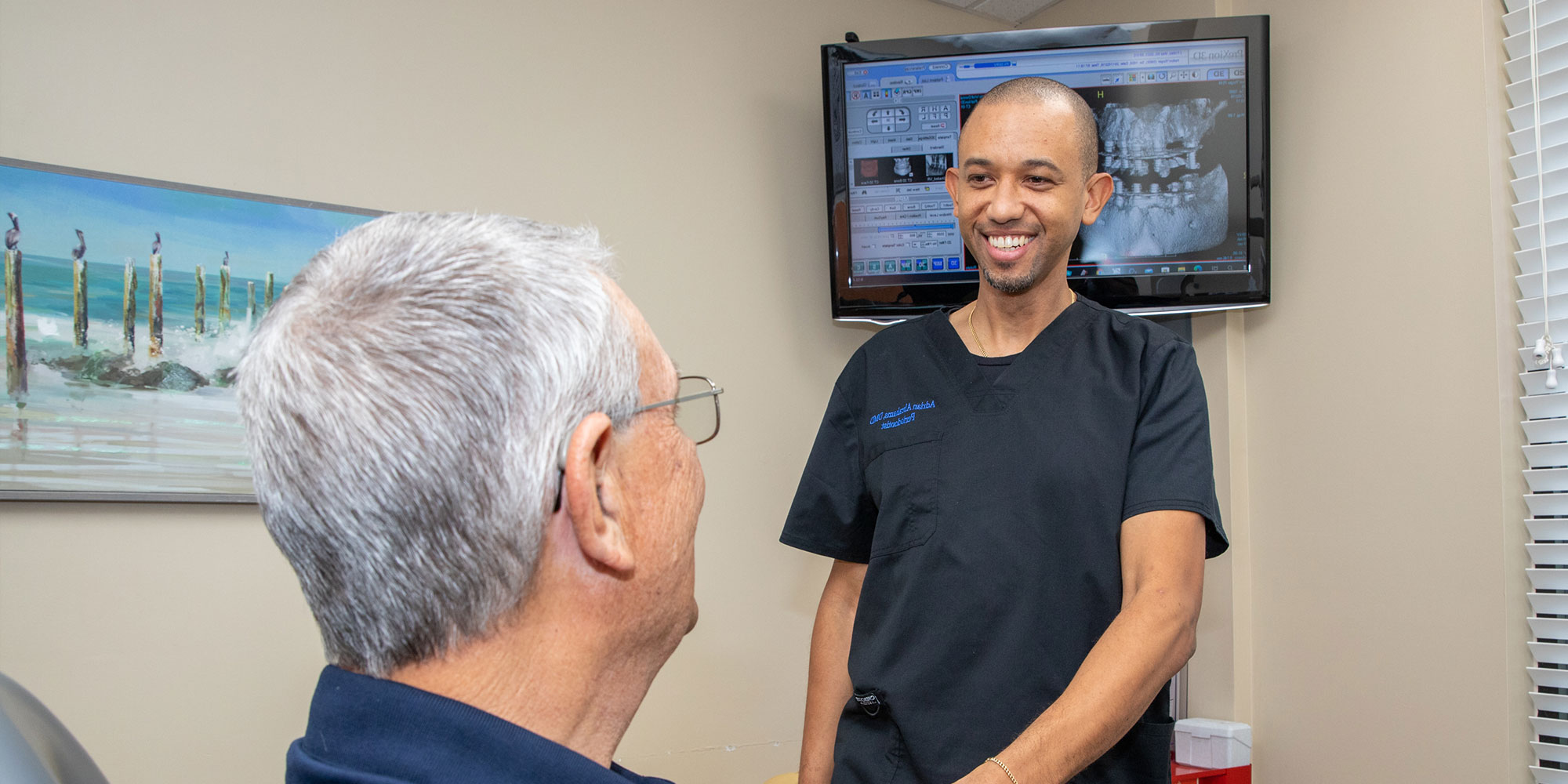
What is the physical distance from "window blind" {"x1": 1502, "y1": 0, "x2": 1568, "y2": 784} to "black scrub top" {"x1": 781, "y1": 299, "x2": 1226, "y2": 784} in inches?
36.7

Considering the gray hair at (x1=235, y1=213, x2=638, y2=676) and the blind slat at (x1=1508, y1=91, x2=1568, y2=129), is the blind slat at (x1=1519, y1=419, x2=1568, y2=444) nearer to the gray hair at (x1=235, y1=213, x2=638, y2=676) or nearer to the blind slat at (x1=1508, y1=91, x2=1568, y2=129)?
the blind slat at (x1=1508, y1=91, x2=1568, y2=129)

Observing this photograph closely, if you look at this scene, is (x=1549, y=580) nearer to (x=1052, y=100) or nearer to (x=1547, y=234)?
(x=1547, y=234)

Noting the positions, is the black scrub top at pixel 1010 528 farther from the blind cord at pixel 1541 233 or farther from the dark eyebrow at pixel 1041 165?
the blind cord at pixel 1541 233

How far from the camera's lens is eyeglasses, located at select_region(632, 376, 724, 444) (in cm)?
86

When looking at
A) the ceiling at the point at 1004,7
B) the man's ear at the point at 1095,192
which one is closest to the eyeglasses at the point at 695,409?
the man's ear at the point at 1095,192

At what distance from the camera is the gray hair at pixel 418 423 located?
65cm

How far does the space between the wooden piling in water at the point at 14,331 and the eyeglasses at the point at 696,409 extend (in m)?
1.54

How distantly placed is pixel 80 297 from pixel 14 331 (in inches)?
4.6

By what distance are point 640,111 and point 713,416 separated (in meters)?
1.79

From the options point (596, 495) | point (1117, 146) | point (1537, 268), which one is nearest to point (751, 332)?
point (1117, 146)

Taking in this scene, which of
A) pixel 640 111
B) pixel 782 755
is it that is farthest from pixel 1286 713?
pixel 640 111

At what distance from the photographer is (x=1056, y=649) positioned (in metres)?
1.29

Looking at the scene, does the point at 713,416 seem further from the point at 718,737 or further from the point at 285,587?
the point at 718,737

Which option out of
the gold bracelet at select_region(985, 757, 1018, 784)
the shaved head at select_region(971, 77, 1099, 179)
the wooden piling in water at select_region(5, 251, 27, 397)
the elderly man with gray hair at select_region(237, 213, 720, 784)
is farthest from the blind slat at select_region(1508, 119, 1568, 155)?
the wooden piling in water at select_region(5, 251, 27, 397)
